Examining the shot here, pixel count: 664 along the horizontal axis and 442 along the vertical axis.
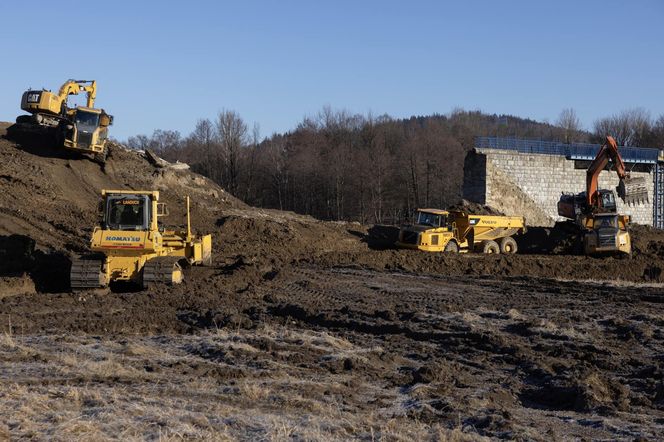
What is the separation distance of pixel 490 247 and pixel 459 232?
139 centimetres

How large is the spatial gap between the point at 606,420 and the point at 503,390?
1.55m

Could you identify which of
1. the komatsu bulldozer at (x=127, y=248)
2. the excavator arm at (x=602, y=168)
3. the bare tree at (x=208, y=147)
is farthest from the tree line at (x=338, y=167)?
the komatsu bulldozer at (x=127, y=248)

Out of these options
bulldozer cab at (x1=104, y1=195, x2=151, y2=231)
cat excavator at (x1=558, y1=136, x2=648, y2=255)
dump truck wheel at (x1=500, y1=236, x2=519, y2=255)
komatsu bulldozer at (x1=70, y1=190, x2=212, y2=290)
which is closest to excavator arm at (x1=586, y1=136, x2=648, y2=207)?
cat excavator at (x1=558, y1=136, x2=648, y2=255)

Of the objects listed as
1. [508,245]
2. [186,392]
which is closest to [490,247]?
[508,245]

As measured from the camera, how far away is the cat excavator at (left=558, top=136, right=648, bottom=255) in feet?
95.9

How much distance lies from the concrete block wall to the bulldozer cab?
90.2 feet

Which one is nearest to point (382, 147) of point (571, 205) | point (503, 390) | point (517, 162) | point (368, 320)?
point (517, 162)

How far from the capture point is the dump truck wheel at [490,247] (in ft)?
102

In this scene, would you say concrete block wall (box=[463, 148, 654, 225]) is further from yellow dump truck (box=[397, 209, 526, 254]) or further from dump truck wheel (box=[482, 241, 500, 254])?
dump truck wheel (box=[482, 241, 500, 254])

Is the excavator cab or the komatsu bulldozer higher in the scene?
the excavator cab

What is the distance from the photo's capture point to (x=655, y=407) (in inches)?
352

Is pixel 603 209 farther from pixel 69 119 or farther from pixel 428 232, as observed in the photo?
pixel 69 119

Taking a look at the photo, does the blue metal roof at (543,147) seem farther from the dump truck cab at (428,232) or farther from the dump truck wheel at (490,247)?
the dump truck cab at (428,232)

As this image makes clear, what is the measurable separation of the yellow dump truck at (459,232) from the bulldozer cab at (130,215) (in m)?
12.9
